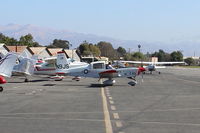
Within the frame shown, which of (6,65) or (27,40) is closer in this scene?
(6,65)

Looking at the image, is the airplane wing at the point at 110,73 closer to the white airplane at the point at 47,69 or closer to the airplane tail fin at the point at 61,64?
the airplane tail fin at the point at 61,64

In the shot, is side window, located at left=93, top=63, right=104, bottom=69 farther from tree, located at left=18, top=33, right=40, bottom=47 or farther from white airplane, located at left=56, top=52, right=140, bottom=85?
tree, located at left=18, top=33, right=40, bottom=47

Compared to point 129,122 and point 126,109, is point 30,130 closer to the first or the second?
point 129,122

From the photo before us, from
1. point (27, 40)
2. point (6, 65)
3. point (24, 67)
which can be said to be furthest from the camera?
point (27, 40)

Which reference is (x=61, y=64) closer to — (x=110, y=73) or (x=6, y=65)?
(x=110, y=73)

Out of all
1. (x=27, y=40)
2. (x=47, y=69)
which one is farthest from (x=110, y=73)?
(x=27, y=40)

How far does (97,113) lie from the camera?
13.0 metres

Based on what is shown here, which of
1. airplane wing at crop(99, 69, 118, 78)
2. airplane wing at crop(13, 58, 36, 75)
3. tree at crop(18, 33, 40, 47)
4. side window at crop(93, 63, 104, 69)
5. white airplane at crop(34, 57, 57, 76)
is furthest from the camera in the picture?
tree at crop(18, 33, 40, 47)

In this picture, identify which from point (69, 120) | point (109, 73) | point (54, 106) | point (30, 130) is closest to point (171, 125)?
point (69, 120)

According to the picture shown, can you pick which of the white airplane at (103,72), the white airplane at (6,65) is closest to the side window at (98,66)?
the white airplane at (103,72)

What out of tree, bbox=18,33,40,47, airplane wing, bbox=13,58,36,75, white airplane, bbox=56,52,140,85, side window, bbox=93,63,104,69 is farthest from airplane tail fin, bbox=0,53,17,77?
tree, bbox=18,33,40,47

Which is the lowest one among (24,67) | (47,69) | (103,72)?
(47,69)

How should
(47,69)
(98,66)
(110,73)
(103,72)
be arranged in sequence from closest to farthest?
(110,73)
(103,72)
(98,66)
(47,69)

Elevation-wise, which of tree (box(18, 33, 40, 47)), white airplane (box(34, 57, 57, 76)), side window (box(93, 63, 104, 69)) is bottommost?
white airplane (box(34, 57, 57, 76))
